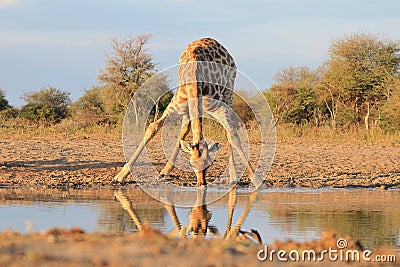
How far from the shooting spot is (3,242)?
178 inches

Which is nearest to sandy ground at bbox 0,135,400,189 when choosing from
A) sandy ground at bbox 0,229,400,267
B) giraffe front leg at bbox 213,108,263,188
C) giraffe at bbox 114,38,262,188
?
giraffe front leg at bbox 213,108,263,188

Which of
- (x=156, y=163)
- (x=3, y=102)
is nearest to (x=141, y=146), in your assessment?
(x=156, y=163)

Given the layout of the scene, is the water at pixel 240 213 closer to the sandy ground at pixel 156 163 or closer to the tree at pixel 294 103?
the sandy ground at pixel 156 163

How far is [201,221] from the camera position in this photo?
25.5ft

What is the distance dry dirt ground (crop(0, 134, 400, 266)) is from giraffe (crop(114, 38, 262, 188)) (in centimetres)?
59

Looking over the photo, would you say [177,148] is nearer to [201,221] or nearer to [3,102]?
[201,221]

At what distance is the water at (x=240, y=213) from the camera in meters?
6.96

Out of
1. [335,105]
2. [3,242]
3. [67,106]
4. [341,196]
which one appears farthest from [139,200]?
[67,106]

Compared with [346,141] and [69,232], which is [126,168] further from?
[346,141]

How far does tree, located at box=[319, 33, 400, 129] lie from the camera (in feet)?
84.5

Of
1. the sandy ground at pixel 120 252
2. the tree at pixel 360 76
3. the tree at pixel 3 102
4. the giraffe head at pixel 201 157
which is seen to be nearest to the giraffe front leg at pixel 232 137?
the giraffe head at pixel 201 157

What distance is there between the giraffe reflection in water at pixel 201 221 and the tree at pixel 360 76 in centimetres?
1555

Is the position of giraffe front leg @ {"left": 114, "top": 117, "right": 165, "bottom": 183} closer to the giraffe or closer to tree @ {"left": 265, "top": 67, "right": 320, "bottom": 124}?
the giraffe

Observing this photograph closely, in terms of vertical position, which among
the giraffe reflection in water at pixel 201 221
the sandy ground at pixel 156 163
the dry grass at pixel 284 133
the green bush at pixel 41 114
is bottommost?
the giraffe reflection in water at pixel 201 221
